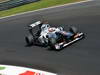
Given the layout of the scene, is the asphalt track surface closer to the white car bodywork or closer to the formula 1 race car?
the formula 1 race car

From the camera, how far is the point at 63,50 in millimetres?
16219

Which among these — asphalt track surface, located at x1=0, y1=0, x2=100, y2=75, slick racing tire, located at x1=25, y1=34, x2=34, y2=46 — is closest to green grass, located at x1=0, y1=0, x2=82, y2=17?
asphalt track surface, located at x1=0, y1=0, x2=100, y2=75

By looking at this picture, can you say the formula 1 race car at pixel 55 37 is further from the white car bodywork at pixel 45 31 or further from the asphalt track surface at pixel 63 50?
the asphalt track surface at pixel 63 50

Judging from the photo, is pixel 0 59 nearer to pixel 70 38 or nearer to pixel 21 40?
pixel 21 40

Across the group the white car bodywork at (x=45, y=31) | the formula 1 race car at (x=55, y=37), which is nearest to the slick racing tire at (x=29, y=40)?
the formula 1 race car at (x=55, y=37)

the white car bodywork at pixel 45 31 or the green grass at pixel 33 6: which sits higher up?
the white car bodywork at pixel 45 31

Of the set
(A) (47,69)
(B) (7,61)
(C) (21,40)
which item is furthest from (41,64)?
(C) (21,40)

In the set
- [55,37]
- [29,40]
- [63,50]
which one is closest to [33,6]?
[29,40]

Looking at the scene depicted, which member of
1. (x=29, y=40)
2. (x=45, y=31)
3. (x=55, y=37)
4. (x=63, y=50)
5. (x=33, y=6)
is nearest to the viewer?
(x=63, y=50)

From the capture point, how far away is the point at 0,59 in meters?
18.3

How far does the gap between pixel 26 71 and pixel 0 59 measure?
4.32 m

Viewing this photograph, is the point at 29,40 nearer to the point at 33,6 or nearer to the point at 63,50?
the point at 63,50

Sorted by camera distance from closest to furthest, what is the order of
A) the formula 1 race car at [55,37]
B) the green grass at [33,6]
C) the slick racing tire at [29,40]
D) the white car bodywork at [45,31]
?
the formula 1 race car at [55,37] → the white car bodywork at [45,31] → the slick racing tire at [29,40] → the green grass at [33,6]

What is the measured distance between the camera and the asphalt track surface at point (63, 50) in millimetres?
13812
